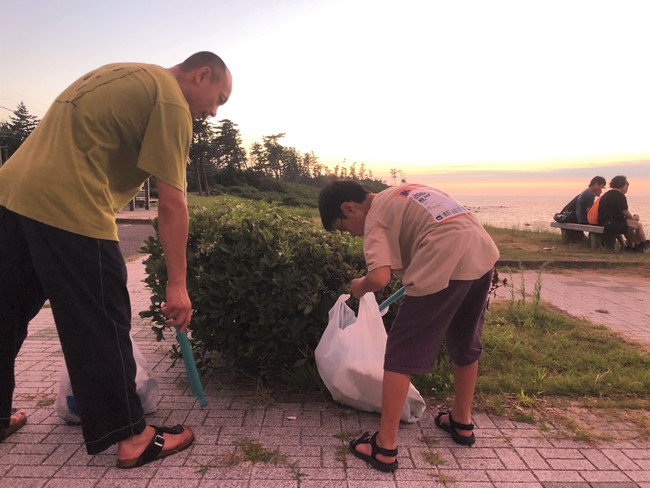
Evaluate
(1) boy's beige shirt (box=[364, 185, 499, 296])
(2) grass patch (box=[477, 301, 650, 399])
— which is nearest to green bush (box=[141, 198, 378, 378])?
(1) boy's beige shirt (box=[364, 185, 499, 296])

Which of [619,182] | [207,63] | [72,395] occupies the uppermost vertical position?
[207,63]

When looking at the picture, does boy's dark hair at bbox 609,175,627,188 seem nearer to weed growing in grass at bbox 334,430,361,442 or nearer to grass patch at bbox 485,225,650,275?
grass patch at bbox 485,225,650,275

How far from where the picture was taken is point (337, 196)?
8.03ft

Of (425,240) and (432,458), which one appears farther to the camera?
(432,458)

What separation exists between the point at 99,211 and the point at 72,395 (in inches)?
46.5

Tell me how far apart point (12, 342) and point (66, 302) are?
0.54 metres

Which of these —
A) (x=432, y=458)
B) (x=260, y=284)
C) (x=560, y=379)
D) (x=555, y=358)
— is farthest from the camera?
(x=555, y=358)

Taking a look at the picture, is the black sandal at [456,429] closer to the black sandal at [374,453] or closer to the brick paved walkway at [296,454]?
the brick paved walkway at [296,454]

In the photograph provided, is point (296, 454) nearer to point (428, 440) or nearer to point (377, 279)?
point (428, 440)

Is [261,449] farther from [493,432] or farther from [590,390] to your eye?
[590,390]

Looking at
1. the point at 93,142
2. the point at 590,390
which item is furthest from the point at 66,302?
the point at 590,390

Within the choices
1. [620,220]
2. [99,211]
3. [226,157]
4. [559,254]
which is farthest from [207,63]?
[226,157]

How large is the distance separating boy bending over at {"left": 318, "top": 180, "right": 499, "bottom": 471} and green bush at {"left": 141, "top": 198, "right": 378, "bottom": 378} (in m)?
0.59

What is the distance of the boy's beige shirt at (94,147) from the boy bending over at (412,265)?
795 millimetres
